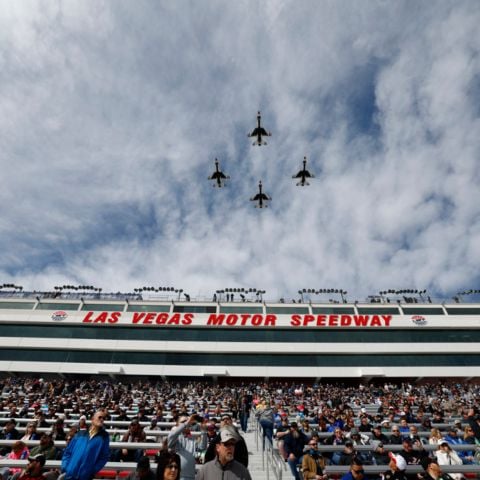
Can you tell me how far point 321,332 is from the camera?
125 feet

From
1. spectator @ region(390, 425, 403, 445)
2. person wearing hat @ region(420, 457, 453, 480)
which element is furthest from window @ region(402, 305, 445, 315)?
person wearing hat @ region(420, 457, 453, 480)

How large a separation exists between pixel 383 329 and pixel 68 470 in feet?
133

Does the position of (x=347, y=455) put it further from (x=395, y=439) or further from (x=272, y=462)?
(x=395, y=439)

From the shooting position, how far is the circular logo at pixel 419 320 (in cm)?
3888

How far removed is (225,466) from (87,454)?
2.38 metres

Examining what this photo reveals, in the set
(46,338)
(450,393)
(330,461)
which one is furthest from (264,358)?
(330,461)

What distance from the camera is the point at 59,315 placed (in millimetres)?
39156

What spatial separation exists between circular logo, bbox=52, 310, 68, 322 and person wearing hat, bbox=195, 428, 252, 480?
139 feet

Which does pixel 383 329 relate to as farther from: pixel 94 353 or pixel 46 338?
pixel 46 338

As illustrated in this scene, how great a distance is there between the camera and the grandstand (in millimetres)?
35312

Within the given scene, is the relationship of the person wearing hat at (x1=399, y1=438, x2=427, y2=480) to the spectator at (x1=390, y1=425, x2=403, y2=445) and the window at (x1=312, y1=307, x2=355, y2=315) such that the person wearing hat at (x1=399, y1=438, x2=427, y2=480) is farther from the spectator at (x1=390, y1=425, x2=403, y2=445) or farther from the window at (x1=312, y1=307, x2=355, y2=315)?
the window at (x1=312, y1=307, x2=355, y2=315)

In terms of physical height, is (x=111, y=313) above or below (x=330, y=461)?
above

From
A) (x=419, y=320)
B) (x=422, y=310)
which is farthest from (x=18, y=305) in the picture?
(x=422, y=310)

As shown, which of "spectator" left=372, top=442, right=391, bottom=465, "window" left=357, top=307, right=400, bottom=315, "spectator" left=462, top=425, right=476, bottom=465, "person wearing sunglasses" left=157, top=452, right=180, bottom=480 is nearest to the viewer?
"person wearing sunglasses" left=157, top=452, right=180, bottom=480
